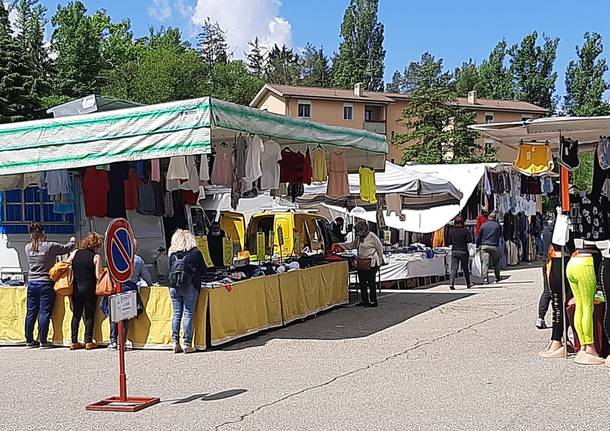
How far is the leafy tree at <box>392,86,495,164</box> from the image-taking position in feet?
144

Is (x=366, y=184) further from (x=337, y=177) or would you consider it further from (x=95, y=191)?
(x=95, y=191)

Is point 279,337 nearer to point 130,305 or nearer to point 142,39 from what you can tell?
point 130,305

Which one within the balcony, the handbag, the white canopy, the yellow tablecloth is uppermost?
the balcony

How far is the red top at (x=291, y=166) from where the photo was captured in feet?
46.8

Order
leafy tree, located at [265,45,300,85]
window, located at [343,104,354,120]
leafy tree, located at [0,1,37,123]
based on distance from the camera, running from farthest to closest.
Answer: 1. leafy tree, located at [265,45,300,85]
2. window, located at [343,104,354,120]
3. leafy tree, located at [0,1,37,123]

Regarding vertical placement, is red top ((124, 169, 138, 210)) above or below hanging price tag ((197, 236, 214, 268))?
above

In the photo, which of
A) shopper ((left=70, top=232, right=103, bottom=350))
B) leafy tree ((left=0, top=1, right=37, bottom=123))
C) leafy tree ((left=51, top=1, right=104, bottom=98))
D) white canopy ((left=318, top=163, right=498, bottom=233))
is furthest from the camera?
leafy tree ((left=51, top=1, right=104, bottom=98))

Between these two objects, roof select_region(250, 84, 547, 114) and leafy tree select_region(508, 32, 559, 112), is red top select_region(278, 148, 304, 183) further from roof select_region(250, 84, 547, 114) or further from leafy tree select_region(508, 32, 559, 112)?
leafy tree select_region(508, 32, 559, 112)

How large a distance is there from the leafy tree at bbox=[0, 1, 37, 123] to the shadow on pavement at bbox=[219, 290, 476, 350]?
25.4m

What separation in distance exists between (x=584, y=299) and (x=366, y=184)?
685cm

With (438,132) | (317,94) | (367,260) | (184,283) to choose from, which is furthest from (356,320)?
(317,94)

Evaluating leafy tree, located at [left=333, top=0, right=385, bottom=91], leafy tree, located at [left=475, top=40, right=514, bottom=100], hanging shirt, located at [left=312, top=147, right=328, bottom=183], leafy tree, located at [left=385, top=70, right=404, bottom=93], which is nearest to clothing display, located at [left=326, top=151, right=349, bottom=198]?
hanging shirt, located at [left=312, top=147, right=328, bottom=183]

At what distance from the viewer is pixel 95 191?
12.7 metres

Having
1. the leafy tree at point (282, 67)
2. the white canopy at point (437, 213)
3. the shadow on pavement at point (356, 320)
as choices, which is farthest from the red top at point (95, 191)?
the leafy tree at point (282, 67)
